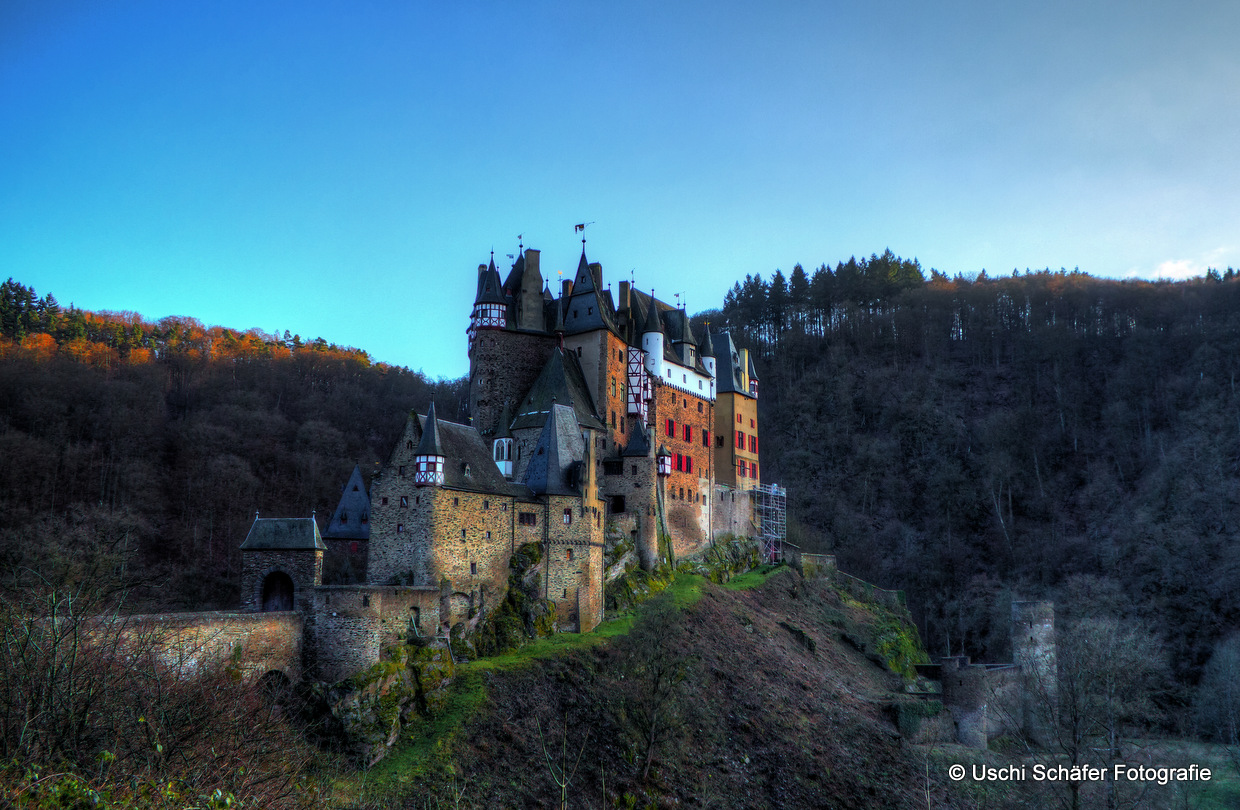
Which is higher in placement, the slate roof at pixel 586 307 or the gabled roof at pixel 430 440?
the slate roof at pixel 586 307

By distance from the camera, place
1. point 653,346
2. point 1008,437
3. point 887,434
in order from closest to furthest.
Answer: point 653,346 → point 1008,437 → point 887,434

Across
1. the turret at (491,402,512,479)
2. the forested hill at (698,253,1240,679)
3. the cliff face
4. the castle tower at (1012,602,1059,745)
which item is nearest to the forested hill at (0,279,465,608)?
the turret at (491,402,512,479)

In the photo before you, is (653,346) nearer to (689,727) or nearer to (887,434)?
(689,727)

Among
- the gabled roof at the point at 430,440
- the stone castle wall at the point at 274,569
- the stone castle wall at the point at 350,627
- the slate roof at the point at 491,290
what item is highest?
the slate roof at the point at 491,290

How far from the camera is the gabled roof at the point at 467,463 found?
1142 inches

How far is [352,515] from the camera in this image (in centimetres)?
3412

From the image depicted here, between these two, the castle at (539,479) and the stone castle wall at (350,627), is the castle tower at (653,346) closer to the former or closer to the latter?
the castle at (539,479)

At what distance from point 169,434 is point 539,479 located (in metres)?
33.3

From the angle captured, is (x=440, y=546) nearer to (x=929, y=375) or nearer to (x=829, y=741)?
(x=829, y=741)

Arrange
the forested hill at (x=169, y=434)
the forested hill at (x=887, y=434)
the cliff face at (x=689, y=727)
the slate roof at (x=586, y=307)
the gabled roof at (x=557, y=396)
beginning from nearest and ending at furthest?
the cliff face at (x=689, y=727)
the gabled roof at (x=557, y=396)
the slate roof at (x=586, y=307)
the forested hill at (x=169, y=434)
the forested hill at (x=887, y=434)

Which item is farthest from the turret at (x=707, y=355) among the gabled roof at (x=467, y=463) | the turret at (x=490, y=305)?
the gabled roof at (x=467, y=463)

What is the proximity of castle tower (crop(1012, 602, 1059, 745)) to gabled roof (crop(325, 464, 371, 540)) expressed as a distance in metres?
28.7

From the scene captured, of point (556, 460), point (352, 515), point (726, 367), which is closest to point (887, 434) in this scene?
point (726, 367)

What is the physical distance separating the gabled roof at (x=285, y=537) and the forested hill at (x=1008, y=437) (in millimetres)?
41525
